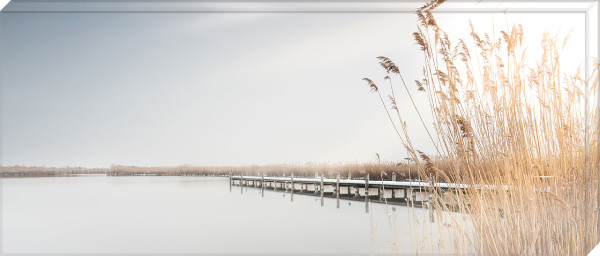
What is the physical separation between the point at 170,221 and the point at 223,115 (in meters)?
1.11

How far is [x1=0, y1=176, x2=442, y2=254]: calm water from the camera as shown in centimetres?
434

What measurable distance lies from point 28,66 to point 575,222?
4.56 meters

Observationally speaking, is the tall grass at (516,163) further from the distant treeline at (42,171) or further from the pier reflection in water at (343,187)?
the distant treeline at (42,171)

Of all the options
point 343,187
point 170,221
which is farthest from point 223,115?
point 343,187

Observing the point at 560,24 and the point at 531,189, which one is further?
the point at 560,24

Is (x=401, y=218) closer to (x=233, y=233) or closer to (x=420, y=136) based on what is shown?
(x=420, y=136)

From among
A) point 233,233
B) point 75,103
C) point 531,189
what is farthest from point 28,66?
point 531,189

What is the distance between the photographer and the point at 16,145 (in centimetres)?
446

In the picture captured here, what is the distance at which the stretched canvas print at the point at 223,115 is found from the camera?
4.38 meters

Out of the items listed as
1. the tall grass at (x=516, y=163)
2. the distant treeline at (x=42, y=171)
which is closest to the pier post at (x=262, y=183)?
the distant treeline at (x=42, y=171)

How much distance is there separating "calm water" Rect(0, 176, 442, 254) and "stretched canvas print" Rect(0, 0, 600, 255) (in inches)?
0.6

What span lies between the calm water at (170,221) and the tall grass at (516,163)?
3.72 ft

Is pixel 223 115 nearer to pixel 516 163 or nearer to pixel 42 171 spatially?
pixel 42 171

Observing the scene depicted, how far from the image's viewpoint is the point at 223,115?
15.4 feet
